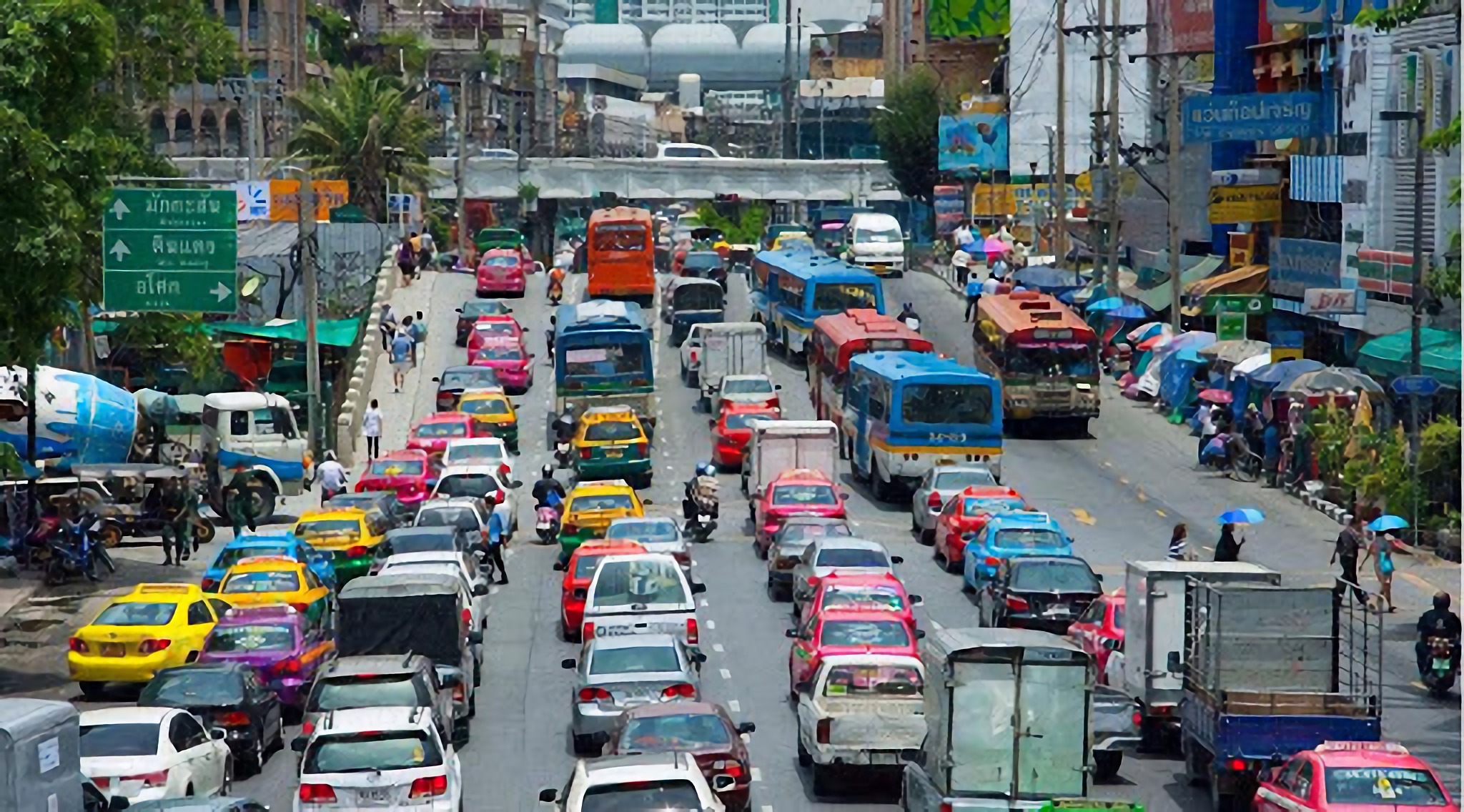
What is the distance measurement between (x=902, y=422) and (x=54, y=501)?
51.4ft

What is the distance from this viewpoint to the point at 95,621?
30.8m

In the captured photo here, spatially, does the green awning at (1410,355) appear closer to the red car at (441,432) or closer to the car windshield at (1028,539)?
the car windshield at (1028,539)


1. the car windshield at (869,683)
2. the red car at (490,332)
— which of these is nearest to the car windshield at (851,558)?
the car windshield at (869,683)

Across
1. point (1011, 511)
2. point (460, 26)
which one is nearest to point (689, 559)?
point (1011, 511)

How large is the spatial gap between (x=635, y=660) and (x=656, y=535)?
11401mm

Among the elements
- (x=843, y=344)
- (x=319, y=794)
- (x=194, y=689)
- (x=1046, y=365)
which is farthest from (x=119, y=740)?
(x=1046, y=365)

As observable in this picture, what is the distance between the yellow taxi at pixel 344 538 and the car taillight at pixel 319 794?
649 inches

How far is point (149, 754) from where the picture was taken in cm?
2247

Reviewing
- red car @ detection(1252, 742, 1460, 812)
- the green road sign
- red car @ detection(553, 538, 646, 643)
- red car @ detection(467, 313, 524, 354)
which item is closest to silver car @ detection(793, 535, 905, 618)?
red car @ detection(553, 538, 646, 643)

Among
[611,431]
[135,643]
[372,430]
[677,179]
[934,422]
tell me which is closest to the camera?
[135,643]

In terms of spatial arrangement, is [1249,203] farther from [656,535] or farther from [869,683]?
[869,683]

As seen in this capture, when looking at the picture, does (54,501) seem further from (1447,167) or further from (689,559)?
(1447,167)

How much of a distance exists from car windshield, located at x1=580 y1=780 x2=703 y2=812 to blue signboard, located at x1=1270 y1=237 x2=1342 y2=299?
132 ft

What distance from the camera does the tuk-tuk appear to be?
233 feet
